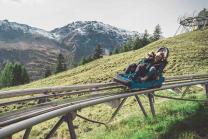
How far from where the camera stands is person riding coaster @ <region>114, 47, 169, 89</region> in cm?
1329

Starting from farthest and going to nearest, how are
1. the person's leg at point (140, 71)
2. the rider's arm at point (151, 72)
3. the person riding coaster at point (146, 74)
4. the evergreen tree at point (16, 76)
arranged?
the evergreen tree at point (16, 76)
the person's leg at point (140, 71)
the rider's arm at point (151, 72)
the person riding coaster at point (146, 74)

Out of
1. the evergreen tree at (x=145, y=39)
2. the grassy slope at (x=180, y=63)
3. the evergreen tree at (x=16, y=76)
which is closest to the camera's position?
the grassy slope at (x=180, y=63)

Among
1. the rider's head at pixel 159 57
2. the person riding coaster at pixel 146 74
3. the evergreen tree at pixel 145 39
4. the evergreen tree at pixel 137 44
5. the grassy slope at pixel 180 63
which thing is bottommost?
the person riding coaster at pixel 146 74

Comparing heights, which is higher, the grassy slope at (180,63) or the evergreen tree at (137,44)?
the evergreen tree at (137,44)

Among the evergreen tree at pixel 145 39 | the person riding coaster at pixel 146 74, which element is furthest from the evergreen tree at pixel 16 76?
the person riding coaster at pixel 146 74

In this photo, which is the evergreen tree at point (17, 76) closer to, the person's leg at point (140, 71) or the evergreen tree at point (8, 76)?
the evergreen tree at point (8, 76)

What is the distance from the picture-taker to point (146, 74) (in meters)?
13.8

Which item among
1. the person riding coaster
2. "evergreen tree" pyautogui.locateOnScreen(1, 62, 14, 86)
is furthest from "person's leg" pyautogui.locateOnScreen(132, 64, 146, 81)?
"evergreen tree" pyautogui.locateOnScreen(1, 62, 14, 86)

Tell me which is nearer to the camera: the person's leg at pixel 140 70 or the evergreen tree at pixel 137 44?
the person's leg at pixel 140 70

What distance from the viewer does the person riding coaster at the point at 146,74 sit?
13289 mm

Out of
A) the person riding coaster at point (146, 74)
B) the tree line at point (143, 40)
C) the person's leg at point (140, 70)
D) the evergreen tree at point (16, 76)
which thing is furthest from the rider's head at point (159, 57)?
the evergreen tree at point (16, 76)

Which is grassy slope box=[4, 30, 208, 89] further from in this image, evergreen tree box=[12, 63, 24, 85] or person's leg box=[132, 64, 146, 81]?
evergreen tree box=[12, 63, 24, 85]

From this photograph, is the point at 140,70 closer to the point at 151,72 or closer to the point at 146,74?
the point at 146,74

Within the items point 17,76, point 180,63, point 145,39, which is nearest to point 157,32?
point 145,39
